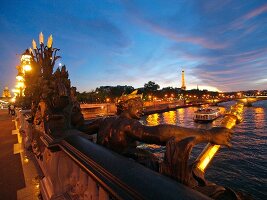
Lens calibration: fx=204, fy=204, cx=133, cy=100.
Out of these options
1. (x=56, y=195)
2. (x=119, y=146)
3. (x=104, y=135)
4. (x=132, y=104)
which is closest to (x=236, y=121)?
(x=132, y=104)

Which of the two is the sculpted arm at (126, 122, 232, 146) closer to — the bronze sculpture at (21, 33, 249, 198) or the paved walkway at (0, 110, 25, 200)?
the bronze sculpture at (21, 33, 249, 198)

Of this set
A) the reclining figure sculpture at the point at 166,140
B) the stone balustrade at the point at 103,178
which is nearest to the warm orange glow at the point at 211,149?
the reclining figure sculpture at the point at 166,140

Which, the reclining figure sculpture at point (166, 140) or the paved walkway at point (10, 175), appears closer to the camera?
the reclining figure sculpture at point (166, 140)

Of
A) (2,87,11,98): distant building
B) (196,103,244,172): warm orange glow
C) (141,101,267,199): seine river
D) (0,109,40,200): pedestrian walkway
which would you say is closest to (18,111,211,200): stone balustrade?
(196,103,244,172): warm orange glow

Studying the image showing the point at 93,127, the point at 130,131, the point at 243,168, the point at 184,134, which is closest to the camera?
the point at 184,134

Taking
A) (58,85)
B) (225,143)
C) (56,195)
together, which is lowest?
(56,195)

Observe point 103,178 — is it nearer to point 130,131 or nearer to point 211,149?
point 130,131

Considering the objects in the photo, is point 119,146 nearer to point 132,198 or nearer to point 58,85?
point 132,198

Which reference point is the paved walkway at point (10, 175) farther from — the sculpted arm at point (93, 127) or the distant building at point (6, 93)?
the distant building at point (6, 93)

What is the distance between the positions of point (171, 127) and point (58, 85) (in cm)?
258

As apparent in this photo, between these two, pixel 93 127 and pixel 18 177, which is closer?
pixel 93 127

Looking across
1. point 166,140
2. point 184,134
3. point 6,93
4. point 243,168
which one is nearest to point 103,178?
point 166,140

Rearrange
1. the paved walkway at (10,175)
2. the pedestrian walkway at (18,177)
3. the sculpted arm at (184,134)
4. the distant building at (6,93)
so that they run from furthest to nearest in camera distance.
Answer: the distant building at (6,93), the paved walkway at (10,175), the pedestrian walkway at (18,177), the sculpted arm at (184,134)

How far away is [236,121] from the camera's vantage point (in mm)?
2639
